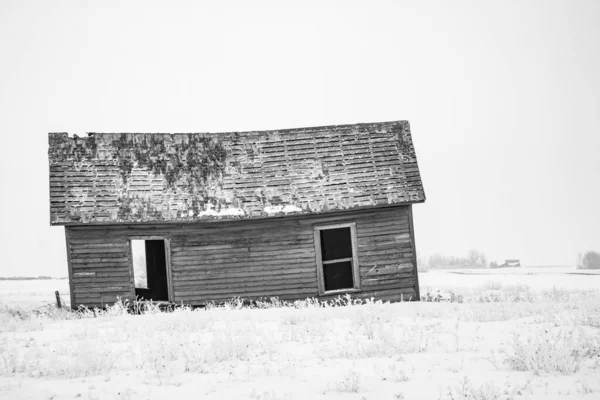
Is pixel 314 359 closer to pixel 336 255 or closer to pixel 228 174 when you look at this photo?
pixel 228 174

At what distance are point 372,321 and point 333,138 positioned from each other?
909 cm

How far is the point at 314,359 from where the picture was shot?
297 inches

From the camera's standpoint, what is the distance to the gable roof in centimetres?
1639

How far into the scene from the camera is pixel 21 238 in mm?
83562

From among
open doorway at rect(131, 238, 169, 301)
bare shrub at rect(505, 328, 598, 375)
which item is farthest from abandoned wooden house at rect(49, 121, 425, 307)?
bare shrub at rect(505, 328, 598, 375)

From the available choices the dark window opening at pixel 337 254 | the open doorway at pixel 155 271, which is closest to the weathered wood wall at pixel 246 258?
the dark window opening at pixel 337 254

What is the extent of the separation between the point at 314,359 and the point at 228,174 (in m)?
10.8

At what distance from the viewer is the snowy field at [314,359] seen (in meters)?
5.96

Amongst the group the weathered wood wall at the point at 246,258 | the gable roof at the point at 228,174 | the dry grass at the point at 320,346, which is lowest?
the dry grass at the point at 320,346

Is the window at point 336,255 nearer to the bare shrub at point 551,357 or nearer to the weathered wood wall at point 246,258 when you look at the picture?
the weathered wood wall at point 246,258

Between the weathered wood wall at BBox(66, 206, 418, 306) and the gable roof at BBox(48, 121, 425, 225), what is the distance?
1.47 feet

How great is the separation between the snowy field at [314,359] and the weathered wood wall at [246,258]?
510 cm

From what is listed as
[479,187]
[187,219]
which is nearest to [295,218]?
[187,219]

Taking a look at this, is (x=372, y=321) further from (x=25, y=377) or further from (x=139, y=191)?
(x=139, y=191)
